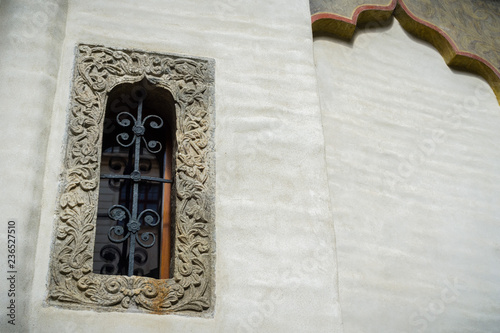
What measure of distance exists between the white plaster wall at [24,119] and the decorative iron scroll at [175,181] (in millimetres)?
124

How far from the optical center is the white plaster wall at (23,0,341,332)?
3262 millimetres

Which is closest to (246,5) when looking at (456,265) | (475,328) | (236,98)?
(236,98)

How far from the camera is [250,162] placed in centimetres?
371

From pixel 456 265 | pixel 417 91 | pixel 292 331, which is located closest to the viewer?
pixel 292 331

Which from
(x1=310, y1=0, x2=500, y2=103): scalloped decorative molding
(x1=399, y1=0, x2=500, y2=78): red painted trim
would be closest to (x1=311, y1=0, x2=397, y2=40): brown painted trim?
(x1=310, y1=0, x2=500, y2=103): scalloped decorative molding

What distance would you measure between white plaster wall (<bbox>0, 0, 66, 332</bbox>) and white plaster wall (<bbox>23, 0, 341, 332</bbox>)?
56 millimetres

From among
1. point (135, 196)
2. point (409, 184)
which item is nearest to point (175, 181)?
point (135, 196)

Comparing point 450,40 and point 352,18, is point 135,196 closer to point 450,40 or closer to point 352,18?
point 352,18

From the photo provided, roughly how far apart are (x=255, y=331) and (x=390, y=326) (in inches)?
34.9

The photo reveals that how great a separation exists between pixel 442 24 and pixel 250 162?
2159mm

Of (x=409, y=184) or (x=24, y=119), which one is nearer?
(x=24, y=119)

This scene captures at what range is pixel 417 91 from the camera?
4730 millimetres

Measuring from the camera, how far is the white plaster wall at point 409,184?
12.8 ft

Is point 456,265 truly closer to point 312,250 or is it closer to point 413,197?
point 413,197
